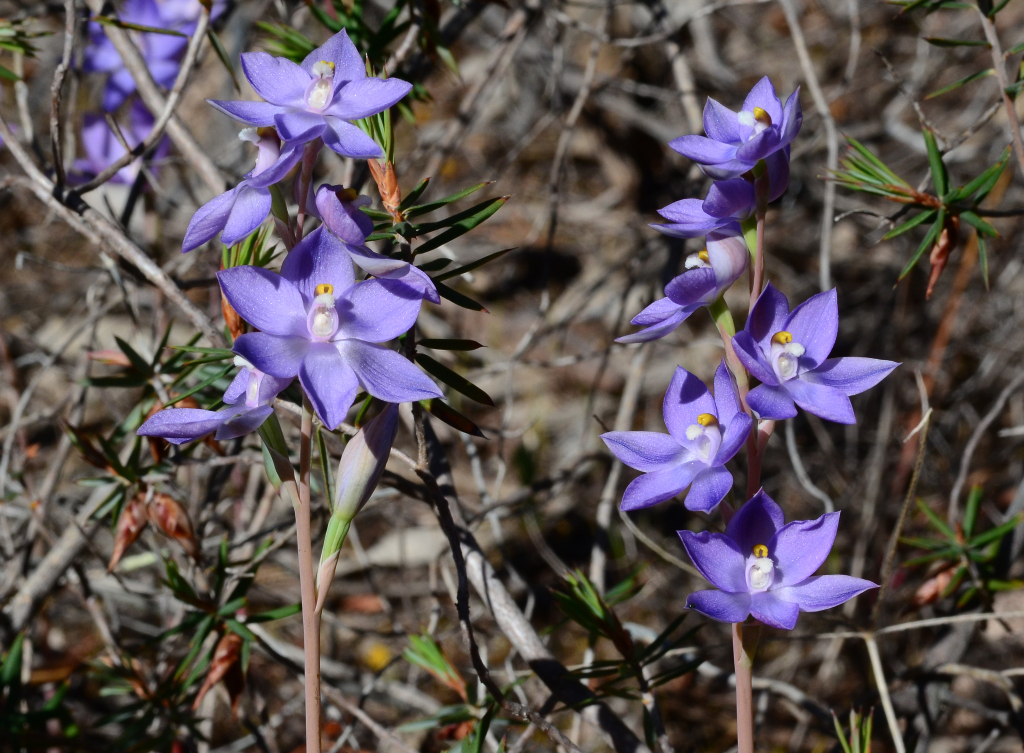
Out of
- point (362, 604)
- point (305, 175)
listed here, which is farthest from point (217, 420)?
point (362, 604)

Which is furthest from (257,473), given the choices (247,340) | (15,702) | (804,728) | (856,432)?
(856,432)

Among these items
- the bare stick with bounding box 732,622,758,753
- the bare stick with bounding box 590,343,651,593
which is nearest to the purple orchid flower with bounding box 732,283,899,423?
the bare stick with bounding box 732,622,758,753

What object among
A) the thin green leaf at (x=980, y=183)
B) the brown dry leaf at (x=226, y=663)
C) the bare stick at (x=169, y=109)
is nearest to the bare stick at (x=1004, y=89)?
the thin green leaf at (x=980, y=183)

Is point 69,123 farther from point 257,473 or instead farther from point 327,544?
point 327,544

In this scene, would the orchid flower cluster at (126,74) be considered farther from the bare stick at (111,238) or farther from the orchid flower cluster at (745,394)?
the orchid flower cluster at (745,394)

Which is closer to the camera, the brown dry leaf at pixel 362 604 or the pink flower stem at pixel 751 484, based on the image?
the pink flower stem at pixel 751 484

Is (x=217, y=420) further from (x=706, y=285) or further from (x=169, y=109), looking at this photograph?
(x=169, y=109)

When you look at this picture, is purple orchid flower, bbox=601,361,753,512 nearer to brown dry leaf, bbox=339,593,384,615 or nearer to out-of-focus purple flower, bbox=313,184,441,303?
out-of-focus purple flower, bbox=313,184,441,303
